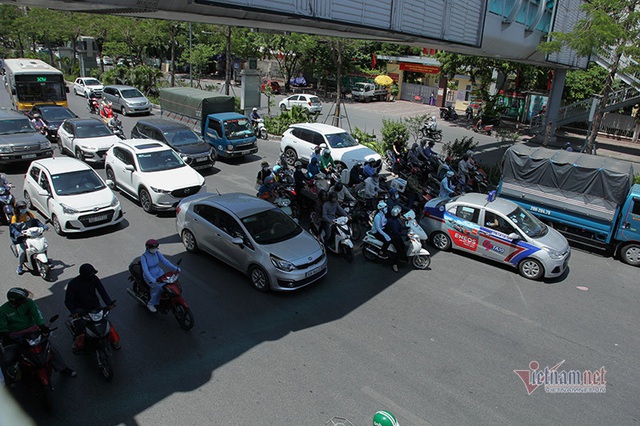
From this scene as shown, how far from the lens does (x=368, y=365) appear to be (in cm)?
728

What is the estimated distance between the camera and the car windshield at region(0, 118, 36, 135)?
17.3 meters

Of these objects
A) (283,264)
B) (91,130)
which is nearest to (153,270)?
(283,264)

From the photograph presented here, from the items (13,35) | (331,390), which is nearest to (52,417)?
(331,390)

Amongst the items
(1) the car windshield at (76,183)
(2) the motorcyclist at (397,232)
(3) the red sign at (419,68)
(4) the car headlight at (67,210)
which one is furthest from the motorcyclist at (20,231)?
(3) the red sign at (419,68)

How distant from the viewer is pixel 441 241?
12000mm

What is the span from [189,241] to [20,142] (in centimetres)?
1008

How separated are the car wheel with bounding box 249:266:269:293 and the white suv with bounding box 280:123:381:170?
8248mm

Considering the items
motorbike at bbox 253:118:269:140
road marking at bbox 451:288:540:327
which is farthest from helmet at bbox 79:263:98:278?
motorbike at bbox 253:118:269:140

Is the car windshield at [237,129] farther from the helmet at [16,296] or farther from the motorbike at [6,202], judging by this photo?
A: the helmet at [16,296]

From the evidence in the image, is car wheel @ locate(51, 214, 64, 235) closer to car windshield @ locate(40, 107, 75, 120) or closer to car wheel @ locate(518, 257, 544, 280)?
car wheel @ locate(518, 257, 544, 280)

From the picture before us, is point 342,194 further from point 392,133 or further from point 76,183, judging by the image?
point 392,133

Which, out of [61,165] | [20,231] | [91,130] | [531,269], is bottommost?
[531,269]

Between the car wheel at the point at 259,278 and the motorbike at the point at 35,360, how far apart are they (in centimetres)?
385

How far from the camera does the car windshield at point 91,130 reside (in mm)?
17969
